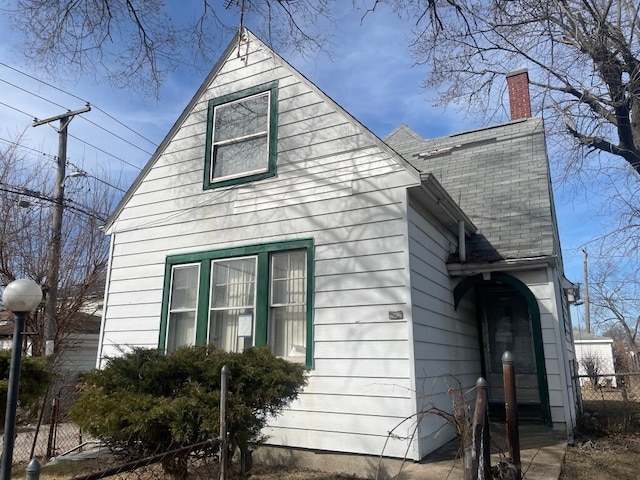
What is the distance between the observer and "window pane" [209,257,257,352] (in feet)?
23.6

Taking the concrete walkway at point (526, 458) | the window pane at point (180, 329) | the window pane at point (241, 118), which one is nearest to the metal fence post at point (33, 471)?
the concrete walkway at point (526, 458)

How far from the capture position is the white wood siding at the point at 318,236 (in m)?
6.08

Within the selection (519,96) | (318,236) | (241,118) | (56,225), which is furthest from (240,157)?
(56,225)

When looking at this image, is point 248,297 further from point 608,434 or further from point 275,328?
point 608,434

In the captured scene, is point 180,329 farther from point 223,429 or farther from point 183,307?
point 223,429

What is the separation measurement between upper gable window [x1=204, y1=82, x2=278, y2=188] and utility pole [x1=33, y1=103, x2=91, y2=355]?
26.5ft

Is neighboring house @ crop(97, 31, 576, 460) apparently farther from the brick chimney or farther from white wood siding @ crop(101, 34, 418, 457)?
the brick chimney

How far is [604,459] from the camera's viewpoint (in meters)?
6.29

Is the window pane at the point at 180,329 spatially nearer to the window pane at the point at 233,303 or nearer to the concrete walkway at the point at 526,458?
the window pane at the point at 233,303

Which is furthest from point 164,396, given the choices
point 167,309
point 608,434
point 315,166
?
point 608,434

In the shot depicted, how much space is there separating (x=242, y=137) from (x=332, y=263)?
2925mm

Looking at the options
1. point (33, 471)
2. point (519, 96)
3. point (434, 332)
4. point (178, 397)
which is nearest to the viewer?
point (33, 471)

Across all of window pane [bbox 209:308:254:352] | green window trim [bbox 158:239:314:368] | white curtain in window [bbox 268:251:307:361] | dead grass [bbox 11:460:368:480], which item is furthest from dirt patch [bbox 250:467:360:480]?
window pane [bbox 209:308:254:352]

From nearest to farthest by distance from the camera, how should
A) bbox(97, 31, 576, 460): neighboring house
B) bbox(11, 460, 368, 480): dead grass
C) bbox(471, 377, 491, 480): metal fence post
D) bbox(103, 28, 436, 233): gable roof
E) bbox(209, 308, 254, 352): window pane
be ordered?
bbox(471, 377, 491, 480): metal fence post → bbox(11, 460, 368, 480): dead grass → bbox(97, 31, 576, 460): neighboring house → bbox(209, 308, 254, 352): window pane → bbox(103, 28, 436, 233): gable roof
